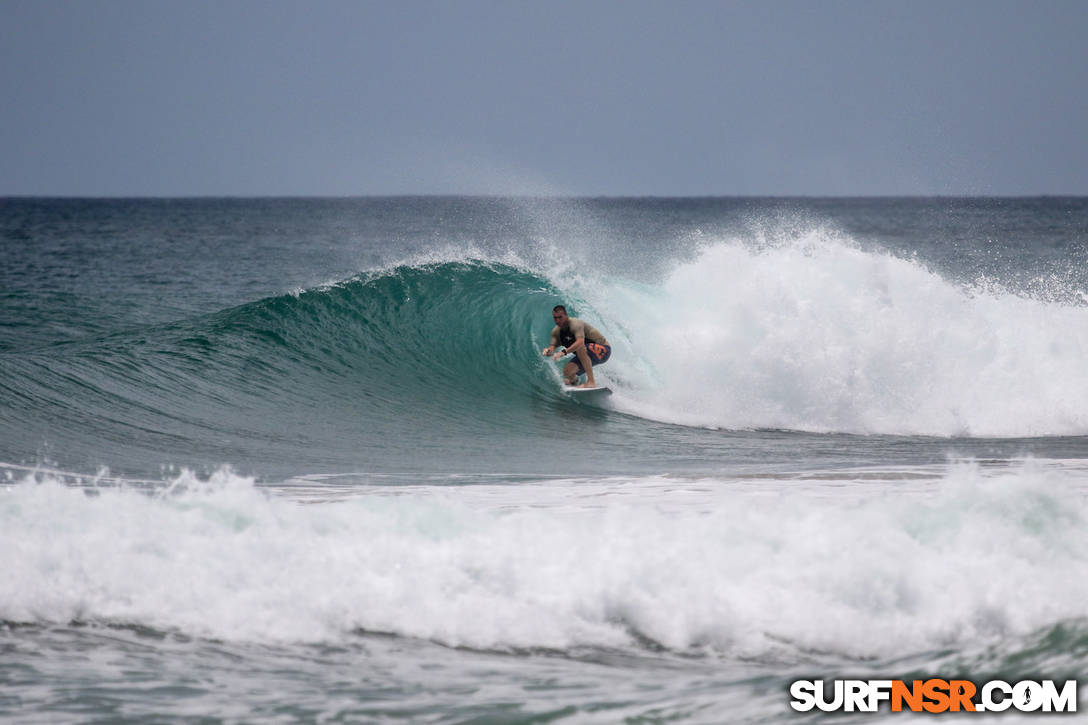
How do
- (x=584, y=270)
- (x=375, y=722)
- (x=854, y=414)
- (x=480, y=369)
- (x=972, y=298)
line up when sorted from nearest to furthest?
(x=375, y=722), (x=854, y=414), (x=480, y=369), (x=972, y=298), (x=584, y=270)

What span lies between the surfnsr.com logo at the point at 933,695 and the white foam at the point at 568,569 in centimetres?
45

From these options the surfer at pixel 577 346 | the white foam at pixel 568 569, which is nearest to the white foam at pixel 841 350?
the surfer at pixel 577 346

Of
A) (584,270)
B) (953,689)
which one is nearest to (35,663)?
(953,689)

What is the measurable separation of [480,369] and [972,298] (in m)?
6.84

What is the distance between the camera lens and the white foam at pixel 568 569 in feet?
17.5

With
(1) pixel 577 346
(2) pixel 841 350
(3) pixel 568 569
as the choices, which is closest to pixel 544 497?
(3) pixel 568 569

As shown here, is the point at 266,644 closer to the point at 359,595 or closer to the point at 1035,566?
the point at 359,595

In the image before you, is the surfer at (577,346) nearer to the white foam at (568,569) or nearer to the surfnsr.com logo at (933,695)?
the white foam at (568,569)

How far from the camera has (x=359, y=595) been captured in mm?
5633

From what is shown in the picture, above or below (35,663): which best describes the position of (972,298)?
above

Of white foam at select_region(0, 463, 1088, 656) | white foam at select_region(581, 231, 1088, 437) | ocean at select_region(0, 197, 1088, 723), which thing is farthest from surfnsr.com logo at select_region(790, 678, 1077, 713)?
white foam at select_region(581, 231, 1088, 437)

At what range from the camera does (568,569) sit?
5.71m

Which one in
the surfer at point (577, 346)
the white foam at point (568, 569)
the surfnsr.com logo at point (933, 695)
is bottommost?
the surfnsr.com logo at point (933, 695)

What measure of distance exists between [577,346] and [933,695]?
8.59 meters
